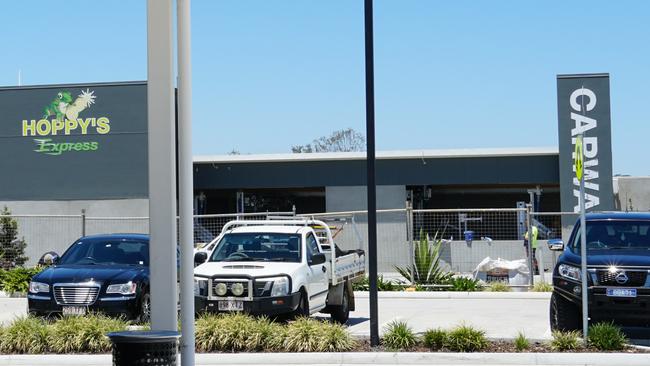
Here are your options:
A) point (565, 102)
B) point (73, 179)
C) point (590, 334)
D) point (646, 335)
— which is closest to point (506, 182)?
point (565, 102)

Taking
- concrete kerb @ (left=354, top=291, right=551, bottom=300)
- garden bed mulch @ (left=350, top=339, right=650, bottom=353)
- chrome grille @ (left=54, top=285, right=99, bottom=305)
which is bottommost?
concrete kerb @ (left=354, top=291, right=551, bottom=300)

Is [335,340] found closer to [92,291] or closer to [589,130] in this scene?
[92,291]

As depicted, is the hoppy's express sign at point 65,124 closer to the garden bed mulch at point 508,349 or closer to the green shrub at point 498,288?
the green shrub at point 498,288

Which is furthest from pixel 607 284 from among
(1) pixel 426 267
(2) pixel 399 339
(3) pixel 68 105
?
(3) pixel 68 105

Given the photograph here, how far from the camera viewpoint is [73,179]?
121ft

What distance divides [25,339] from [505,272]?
13520mm

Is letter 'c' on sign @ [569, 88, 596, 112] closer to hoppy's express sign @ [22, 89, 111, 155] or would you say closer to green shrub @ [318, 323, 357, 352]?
hoppy's express sign @ [22, 89, 111, 155]

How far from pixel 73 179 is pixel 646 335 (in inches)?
1092

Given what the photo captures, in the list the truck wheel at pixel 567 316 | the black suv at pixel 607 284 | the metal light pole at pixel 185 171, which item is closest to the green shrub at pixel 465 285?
the black suv at pixel 607 284

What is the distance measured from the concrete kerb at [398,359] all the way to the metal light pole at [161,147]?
4449mm

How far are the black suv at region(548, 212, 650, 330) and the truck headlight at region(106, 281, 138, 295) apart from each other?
6527 millimetres

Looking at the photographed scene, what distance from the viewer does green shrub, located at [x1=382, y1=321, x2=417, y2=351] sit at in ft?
39.2

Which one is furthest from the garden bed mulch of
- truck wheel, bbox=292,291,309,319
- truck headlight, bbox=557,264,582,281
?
truck wheel, bbox=292,291,309,319

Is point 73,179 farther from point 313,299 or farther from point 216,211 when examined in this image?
point 313,299
